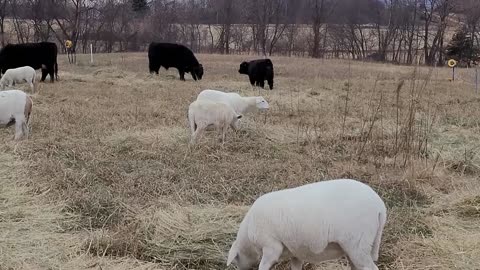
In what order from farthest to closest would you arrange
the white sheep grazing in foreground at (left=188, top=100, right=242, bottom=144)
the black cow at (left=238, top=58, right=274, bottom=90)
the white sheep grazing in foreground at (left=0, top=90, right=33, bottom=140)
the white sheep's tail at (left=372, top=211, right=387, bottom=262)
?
the black cow at (left=238, top=58, right=274, bottom=90) < the white sheep grazing in foreground at (left=0, top=90, right=33, bottom=140) < the white sheep grazing in foreground at (left=188, top=100, right=242, bottom=144) < the white sheep's tail at (left=372, top=211, right=387, bottom=262)

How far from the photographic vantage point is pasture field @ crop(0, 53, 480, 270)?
4539mm

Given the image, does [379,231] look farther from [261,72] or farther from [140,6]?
[140,6]

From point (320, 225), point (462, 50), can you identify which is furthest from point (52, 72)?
point (462, 50)

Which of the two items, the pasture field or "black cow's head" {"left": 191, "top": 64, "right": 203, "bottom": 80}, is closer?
the pasture field

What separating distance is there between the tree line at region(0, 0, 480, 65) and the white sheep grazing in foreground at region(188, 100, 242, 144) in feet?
118

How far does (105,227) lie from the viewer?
5.09 metres

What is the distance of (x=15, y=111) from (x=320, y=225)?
6.04m

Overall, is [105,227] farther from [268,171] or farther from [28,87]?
[28,87]

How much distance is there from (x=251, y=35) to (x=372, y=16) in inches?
437

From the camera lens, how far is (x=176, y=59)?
20391 millimetres

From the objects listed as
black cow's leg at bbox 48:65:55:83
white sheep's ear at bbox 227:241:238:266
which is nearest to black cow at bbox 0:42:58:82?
black cow's leg at bbox 48:65:55:83

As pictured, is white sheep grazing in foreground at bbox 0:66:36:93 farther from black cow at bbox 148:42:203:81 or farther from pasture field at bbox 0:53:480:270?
black cow at bbox 148:42:203:81

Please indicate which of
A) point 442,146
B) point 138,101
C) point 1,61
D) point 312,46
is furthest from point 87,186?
point 312,46

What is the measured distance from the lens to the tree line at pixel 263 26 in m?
44.5
